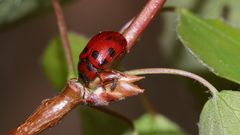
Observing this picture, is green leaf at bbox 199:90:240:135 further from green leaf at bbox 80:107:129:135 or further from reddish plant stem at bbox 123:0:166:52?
green leaf at bbox 80:107:129:135

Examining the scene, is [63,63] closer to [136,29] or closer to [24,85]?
[136,29]

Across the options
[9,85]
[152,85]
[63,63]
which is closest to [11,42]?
[9,85]

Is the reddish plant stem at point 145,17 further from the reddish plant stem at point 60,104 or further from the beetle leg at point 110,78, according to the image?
the beetle leg at point 110,78

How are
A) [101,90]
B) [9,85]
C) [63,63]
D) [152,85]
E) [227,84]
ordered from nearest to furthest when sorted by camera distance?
[101,90] < [227,84] < [63,63] < [152,85] < [9,85]

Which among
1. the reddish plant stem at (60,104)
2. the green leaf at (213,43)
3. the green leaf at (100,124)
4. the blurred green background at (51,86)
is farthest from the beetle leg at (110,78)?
the blurred green background at (51,86)

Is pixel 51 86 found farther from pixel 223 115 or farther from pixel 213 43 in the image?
pixel 223 115

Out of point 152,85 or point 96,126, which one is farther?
point 152,85

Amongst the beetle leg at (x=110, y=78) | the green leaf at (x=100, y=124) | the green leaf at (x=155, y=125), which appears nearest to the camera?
the beetle leg at (x=110, y=78)
